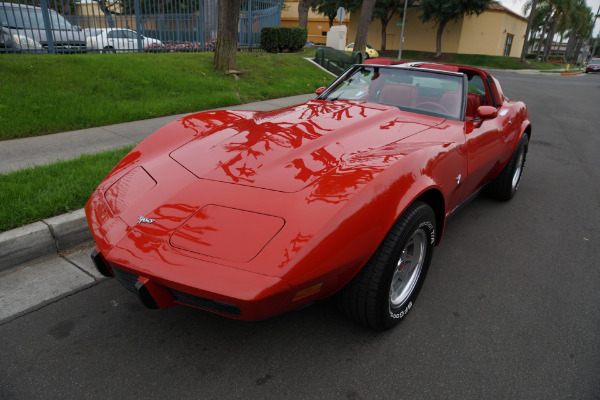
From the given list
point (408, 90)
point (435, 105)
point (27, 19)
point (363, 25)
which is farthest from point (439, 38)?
point (435, 105)

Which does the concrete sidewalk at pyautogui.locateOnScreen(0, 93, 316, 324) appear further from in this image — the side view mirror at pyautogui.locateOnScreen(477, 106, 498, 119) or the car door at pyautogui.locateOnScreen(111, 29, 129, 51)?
the car door at pyautogui.locateOnScreen(111, 29, 129, 51)

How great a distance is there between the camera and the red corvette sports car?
1.66 meters

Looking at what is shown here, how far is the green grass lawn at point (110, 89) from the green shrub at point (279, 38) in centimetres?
491

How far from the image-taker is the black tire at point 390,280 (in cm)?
194

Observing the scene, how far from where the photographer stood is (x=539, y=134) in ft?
26.0

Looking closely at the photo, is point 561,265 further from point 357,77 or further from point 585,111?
point 585,111

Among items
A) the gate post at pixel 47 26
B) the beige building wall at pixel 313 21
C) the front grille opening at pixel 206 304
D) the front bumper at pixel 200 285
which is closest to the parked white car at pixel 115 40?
the gate post at pixel 47 26

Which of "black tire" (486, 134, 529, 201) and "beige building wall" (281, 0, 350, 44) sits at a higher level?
"beige building wall" (281, 0, 350, 44)

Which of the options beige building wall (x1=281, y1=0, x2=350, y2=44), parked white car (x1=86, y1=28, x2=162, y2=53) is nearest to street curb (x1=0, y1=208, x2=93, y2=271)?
parked white car (x1=86, y1=28, x2=162, y2=53)

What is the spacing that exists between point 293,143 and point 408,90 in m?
1.40

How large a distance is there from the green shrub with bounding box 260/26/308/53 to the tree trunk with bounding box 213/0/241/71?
5856 mm

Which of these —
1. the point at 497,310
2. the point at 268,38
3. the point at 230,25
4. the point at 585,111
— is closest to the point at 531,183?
the point at 497,310

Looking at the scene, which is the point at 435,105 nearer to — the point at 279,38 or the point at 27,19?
the point at 27,19

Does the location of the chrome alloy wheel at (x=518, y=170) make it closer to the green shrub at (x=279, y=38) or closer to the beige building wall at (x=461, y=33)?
the green shrub at (x=279, y=38)
